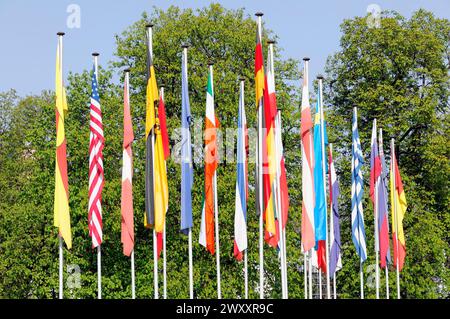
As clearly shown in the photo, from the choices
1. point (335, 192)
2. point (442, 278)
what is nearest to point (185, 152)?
point (335, 192)

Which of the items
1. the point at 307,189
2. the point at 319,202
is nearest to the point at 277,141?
the point at 307,189

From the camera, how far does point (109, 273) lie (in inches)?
1666

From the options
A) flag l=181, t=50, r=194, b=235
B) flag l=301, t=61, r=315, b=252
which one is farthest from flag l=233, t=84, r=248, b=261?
flag l=301, t=61, r=315, b=252

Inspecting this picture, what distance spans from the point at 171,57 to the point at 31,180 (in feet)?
27.2

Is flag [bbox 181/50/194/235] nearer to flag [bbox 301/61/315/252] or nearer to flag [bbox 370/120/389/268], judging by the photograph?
flag [bbox 301/61/315/252]

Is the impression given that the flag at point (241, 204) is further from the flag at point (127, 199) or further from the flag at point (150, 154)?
the flag at point (150, 154)

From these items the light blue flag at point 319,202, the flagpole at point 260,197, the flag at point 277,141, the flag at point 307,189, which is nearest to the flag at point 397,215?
the light blue flag at point 319,202

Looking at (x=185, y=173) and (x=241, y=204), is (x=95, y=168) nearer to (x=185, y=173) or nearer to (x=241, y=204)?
(x=185, y=173)

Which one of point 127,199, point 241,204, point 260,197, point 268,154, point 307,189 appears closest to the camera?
point 268,154

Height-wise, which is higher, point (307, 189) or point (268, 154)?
point (268, 154)

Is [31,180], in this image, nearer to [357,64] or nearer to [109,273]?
[109,273]

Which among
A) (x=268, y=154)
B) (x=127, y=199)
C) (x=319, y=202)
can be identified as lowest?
(x=319, y=202)

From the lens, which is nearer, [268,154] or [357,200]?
[268,154]
